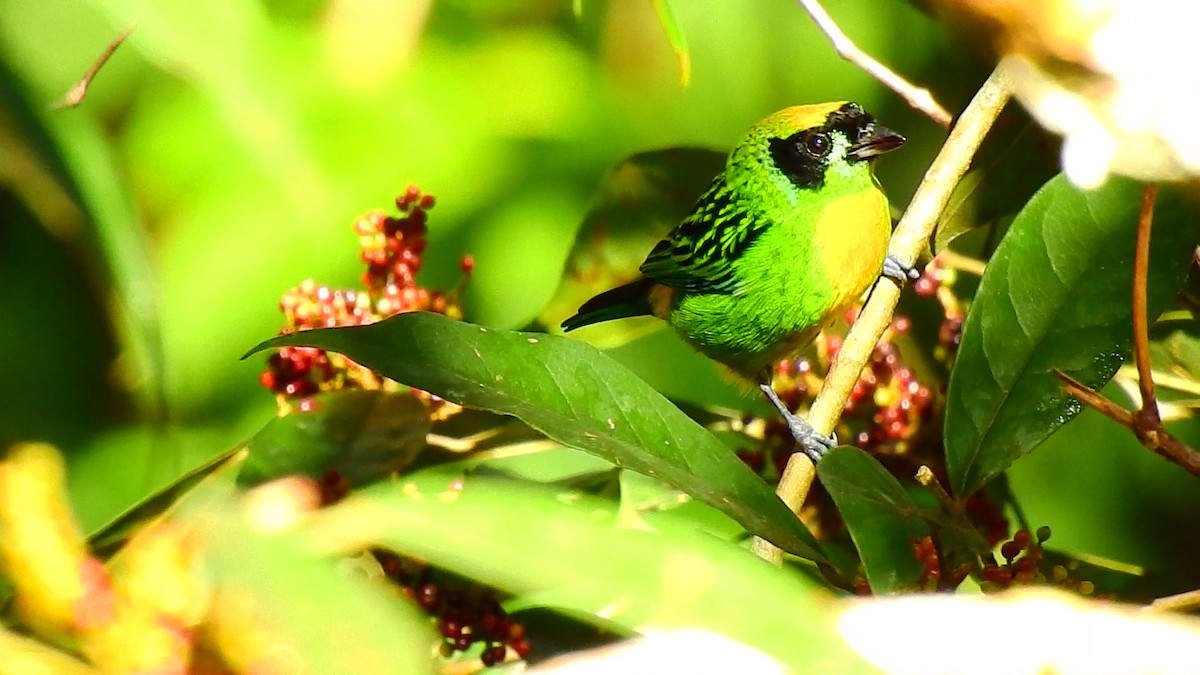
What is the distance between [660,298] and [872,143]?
9.8 inches

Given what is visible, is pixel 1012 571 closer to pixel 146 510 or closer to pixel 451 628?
pixel 451 628

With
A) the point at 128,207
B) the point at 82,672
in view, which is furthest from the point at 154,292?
the point at 82,672

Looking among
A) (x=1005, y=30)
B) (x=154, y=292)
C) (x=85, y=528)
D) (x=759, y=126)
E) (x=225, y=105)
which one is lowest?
(x=85, y=528)

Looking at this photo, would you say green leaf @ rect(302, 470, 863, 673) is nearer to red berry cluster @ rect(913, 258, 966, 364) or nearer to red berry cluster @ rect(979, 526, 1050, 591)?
red berry cluster @ rect(979, 526, 1050, 591)

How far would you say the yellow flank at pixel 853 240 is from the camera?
986 mm

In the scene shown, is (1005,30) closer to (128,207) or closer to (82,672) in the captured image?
(82,672)

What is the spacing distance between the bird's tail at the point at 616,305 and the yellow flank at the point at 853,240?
172mm

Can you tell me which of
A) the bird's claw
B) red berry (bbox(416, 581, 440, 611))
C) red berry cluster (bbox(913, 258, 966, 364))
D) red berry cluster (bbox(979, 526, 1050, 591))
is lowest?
red berry (bbox(416, 581, 440, 611))

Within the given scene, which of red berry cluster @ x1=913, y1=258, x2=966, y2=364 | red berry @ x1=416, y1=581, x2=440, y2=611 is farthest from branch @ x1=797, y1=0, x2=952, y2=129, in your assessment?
red berry @ x1=416, y1=581, x2=440, y2=611

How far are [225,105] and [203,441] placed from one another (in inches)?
12.7

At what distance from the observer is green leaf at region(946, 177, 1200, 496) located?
701 millimetres

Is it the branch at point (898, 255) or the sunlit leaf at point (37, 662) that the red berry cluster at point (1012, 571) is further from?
Answer: the sunlit leaf at point (37, 662)

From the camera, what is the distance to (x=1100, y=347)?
706mm

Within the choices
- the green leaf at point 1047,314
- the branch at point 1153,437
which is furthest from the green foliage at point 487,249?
the branch at point 1153,437
